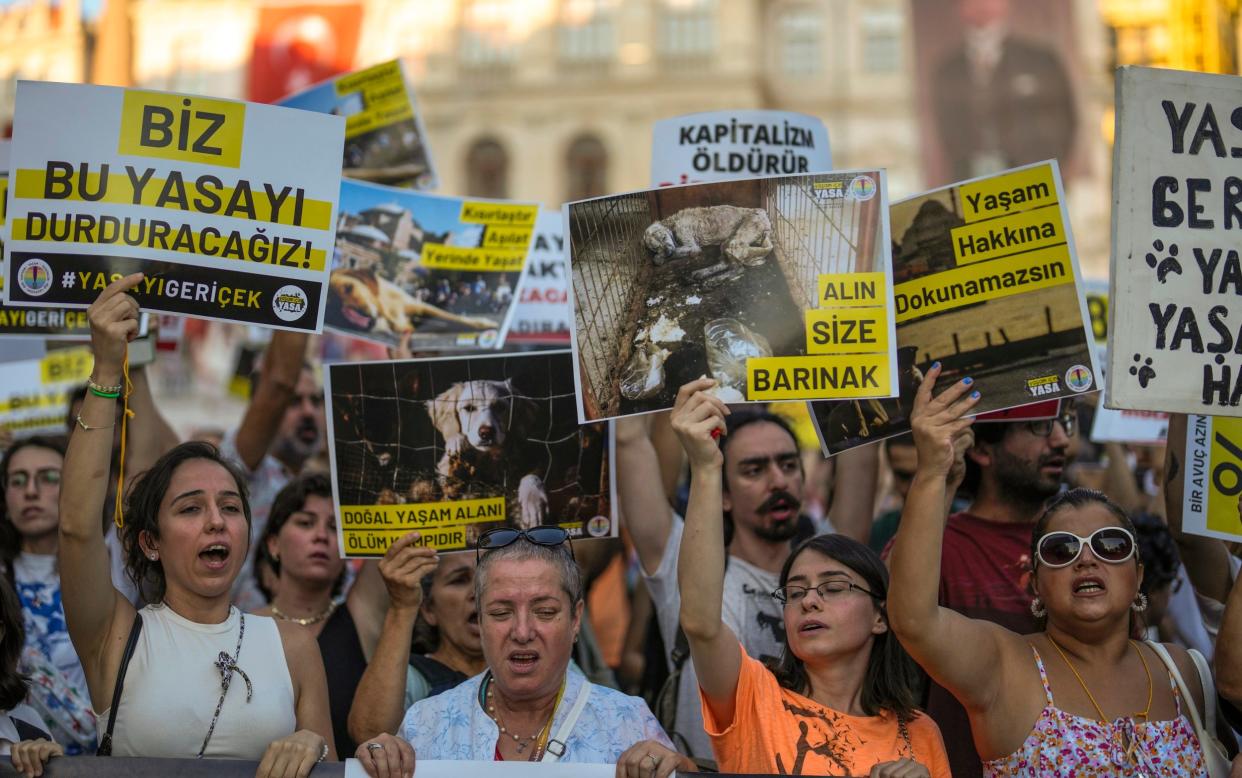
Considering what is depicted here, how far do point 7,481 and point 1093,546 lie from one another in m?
3.79

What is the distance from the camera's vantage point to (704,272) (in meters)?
4.06

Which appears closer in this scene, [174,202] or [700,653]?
[700,653]

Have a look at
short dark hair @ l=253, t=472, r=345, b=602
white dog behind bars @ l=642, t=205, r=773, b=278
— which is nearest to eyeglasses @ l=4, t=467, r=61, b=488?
short dark hair @ l=253, t=472, r=345, b=602

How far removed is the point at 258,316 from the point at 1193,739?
2799mm

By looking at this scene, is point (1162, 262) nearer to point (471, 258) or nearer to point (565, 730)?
point (565, 730)

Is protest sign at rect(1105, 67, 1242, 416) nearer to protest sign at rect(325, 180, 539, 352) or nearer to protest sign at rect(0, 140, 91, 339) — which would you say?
protest sign at rect(325, 180, 539, 352)

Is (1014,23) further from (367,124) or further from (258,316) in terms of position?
(258,316)

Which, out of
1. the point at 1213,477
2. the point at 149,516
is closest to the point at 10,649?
the point at 149,516

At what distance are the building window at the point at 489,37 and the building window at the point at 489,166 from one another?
2.10 metres

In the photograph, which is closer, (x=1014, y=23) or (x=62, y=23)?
(x=1014, y=23)

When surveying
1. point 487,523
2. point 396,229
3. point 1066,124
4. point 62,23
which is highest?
point 62,23

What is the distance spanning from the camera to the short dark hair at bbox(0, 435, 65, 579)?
4.95m

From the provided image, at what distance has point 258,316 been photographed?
4188 mm

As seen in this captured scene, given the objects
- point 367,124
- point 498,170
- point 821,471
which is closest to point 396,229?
point 367,124
